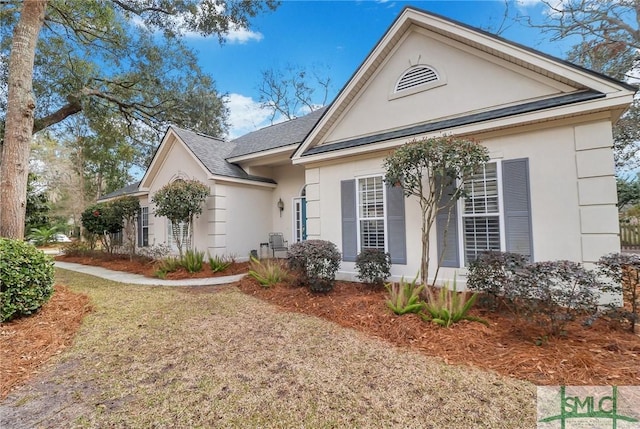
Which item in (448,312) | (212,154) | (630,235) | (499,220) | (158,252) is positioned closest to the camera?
(448,312)

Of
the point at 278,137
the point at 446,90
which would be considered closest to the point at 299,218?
the point at 278,137

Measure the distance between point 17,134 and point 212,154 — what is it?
5907 millimetres

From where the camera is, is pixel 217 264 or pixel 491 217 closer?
pixel 491 217

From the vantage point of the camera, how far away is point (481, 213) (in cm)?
604

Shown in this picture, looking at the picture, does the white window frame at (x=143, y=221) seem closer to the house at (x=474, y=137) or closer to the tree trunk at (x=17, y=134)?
the house at (x=474, y=137)

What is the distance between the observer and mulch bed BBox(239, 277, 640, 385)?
3.20 metres

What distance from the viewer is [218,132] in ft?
58.9

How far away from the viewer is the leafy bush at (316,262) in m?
6.34

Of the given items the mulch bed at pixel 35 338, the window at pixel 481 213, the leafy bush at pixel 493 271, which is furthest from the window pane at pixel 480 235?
the mulch bed at pixel 35 338

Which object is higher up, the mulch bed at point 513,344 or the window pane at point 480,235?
the window pane at point 480,235

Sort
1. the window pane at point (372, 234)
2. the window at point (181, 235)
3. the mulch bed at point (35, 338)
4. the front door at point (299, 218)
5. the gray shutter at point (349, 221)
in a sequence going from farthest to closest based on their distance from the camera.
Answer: the front door at point (299, 218) → the window at point (181, 235) → the gray shutter at point (349, 221) → the window pane at point (372, 234) → the mulch bed at point (35, 338)

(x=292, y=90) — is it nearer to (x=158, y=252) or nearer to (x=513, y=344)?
(x=158, y=252)

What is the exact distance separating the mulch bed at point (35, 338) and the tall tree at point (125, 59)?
875 centimetres

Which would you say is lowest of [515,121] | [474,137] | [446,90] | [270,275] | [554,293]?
[270,275]
